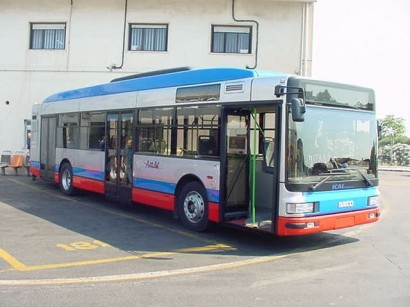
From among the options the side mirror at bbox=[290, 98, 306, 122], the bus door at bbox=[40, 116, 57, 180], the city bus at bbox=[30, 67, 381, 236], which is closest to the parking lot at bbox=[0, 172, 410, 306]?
the city bus at bbox=[30, 67, 381, 236]

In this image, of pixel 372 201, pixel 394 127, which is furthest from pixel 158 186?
pixel 394 127

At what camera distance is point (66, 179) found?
44.9ft

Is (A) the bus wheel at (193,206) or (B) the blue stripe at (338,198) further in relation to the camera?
(A) the bus wheel at (193,206)

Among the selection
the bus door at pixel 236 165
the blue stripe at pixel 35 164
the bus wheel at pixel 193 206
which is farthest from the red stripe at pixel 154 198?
the blue stripe at pixel 35 164

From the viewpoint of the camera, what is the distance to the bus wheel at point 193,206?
8.58 metres

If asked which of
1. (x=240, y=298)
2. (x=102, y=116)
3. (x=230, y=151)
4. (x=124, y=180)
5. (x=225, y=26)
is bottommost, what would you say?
(x=240, y=298)

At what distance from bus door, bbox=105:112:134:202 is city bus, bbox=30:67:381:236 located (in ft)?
0.13

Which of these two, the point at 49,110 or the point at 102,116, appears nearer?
the point at 102,116

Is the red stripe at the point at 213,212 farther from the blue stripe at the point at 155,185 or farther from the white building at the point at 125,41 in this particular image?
the white building at the point at 125,41

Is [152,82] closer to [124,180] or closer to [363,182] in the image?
[124,180]

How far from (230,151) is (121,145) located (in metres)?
3.72

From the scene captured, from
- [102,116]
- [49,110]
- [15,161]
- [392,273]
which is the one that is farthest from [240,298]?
[15,161]

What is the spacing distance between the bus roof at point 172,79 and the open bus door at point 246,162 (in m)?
0.63

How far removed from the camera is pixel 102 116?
11.9 metres
